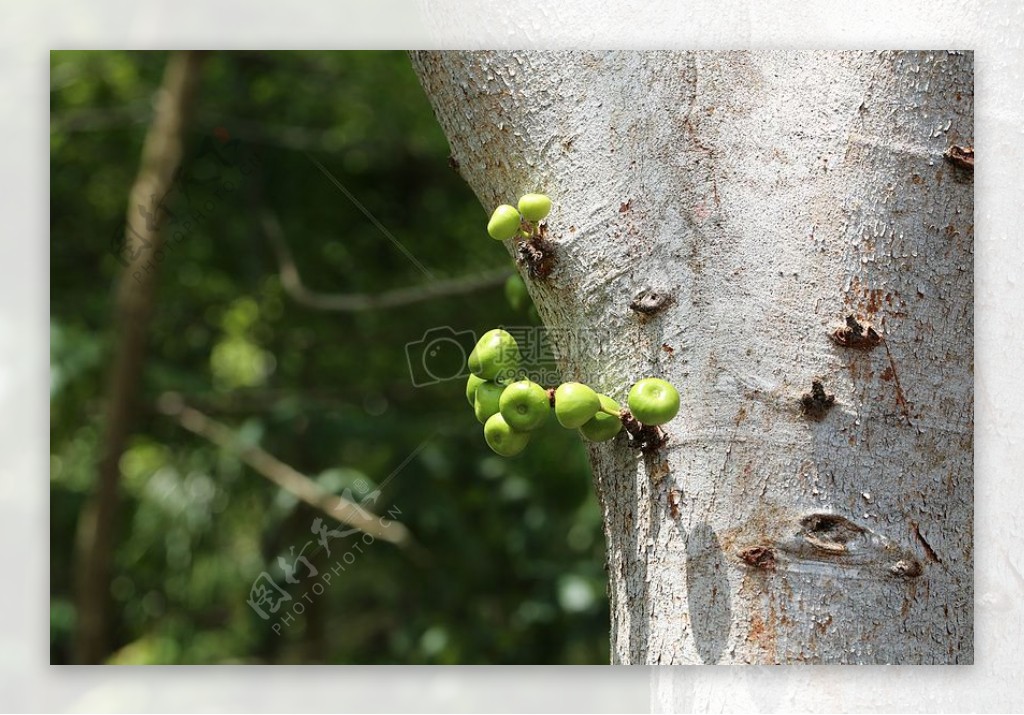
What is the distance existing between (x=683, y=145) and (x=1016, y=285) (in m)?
0.64

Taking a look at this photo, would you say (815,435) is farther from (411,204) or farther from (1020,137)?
(411,204)

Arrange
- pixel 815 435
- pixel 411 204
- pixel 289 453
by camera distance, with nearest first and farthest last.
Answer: pixel 815 435 < pixel 289 453 < pixel 411 204

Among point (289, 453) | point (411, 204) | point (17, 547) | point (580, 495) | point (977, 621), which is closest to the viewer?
point (977, 621)

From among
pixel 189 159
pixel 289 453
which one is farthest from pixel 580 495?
pixel 189 159

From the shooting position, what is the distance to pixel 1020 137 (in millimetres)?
1560

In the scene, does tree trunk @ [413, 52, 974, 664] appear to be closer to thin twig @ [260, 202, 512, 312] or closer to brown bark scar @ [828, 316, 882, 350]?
brown bark scar @ [828, 316, 882, 350]

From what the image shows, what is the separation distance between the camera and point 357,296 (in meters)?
3.58

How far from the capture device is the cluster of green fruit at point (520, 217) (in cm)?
124

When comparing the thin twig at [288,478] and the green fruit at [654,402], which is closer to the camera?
the green fruit at [654,402]

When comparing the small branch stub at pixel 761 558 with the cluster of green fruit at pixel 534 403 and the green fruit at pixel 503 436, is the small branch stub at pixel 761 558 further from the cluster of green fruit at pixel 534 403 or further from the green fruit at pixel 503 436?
the green fruit at pixel 503 436

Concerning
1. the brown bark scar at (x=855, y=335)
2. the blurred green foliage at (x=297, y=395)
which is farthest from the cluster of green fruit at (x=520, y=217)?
the blurred green foliage at (x=297, y=395)

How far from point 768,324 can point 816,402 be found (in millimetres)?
108

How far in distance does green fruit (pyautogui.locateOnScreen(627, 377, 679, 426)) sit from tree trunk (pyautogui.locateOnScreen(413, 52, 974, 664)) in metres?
0.04

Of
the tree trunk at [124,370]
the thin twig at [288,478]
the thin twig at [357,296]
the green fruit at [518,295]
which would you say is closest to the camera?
the green fruit at [518,295]
